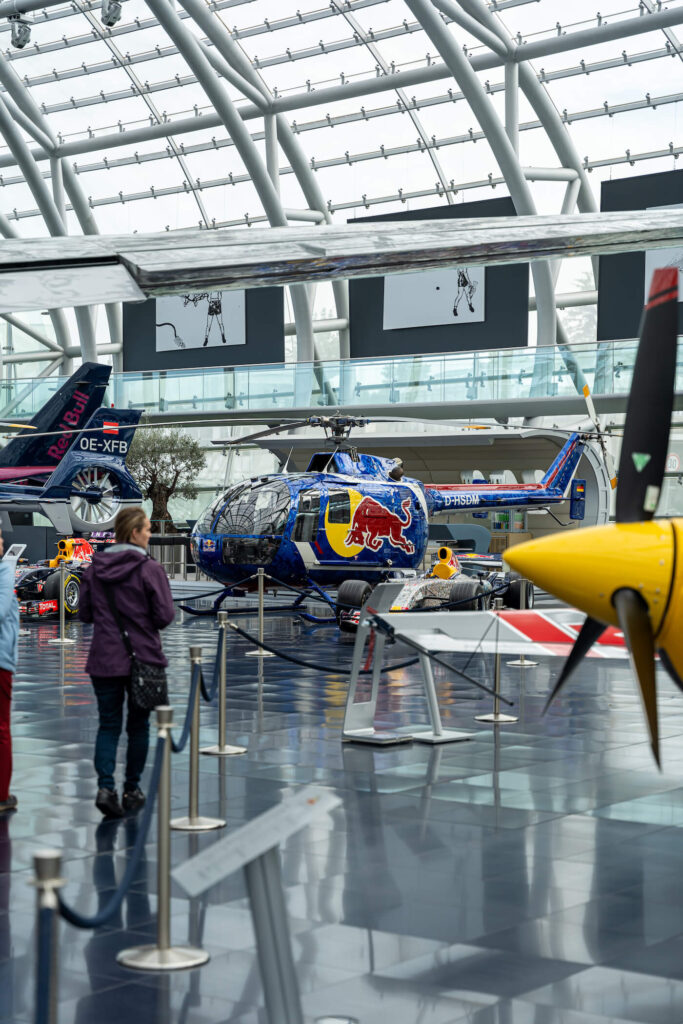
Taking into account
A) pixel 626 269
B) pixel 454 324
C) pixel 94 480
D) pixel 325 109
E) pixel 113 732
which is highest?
pixel 325 109

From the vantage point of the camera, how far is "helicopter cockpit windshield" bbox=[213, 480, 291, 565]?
61.7 ft

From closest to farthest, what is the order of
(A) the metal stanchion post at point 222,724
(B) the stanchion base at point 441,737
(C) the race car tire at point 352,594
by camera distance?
(A) the metal stanchion post at point 222,724, (B) the stanchion base at point 441,737, (C) the race car tire at point 352,594

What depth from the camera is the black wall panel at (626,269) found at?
28.9 meters

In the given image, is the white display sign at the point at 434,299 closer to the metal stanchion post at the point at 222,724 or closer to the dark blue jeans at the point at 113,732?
the metal stanchion post at the point at 222,724

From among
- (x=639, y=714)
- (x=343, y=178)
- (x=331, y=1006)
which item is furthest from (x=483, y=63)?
(x=331, y=1006)

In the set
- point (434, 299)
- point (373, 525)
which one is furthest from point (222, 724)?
point (434, 299)

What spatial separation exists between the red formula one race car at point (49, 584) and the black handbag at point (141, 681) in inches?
572

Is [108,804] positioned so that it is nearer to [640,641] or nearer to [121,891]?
[121,891]

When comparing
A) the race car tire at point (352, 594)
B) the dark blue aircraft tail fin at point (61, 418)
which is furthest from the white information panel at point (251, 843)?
the dark blue aircraft tail fin at point (61, 418)

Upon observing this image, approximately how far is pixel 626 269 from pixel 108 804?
81.9 feet

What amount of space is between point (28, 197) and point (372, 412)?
18113mm

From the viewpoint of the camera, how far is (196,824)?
6930 millimetres

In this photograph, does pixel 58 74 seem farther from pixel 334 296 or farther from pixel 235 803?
pixel 235 803

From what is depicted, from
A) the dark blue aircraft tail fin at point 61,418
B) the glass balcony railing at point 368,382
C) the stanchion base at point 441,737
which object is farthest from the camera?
the glass balcony railing at point 368,382
